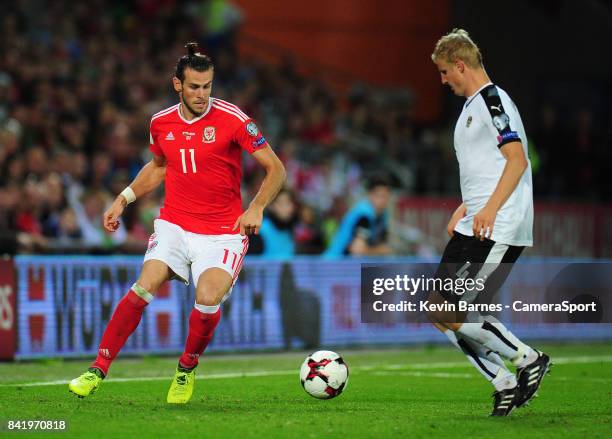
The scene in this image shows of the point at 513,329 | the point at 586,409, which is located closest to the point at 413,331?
the point at 513,329

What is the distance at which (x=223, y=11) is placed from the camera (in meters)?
24.4

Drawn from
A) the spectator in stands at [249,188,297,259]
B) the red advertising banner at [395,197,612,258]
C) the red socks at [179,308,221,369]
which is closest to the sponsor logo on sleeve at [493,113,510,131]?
the red socks at [179,308,221,369]

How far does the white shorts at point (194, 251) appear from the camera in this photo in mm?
8727

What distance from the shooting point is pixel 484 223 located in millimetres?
7645

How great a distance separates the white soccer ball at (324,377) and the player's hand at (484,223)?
1.85 m

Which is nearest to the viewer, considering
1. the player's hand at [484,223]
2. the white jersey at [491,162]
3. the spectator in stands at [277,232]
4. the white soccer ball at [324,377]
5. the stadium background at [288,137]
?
the player's hand at [484,223]

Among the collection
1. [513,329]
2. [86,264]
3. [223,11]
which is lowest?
[513,329]

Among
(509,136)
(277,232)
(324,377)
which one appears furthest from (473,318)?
(277,232)

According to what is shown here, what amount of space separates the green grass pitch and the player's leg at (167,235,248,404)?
198 millimetres

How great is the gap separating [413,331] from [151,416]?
8.23 m

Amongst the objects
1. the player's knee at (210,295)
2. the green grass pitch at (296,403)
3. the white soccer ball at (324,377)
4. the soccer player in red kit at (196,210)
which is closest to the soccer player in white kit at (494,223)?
the green grass pitch at (296,403)

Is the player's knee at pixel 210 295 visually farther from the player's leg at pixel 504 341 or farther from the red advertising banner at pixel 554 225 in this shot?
the red advertising banner at pixel 554 225

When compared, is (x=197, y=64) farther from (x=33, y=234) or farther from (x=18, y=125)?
(x=18, y=125)

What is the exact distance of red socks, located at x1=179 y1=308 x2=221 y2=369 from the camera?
866cm
